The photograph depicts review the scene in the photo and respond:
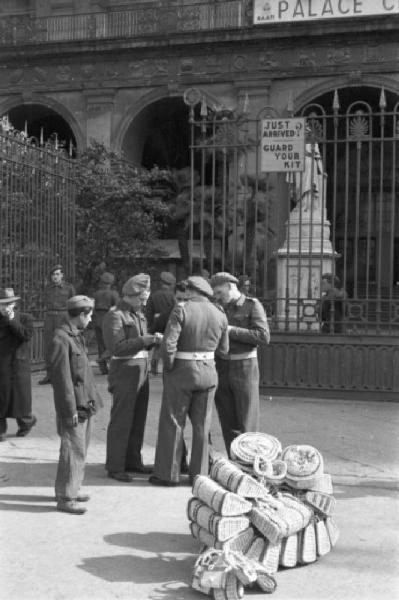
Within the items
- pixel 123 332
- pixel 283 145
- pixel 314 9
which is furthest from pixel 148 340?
pixel 314 9

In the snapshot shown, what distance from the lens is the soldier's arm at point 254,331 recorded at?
22.1 ft

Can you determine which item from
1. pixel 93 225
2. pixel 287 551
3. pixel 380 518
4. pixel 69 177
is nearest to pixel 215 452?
pixel 380 518

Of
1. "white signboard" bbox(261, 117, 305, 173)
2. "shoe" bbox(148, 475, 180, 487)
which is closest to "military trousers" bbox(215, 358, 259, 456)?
"shoe" bbox(148, 475, 180, 487)

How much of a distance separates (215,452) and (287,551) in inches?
120

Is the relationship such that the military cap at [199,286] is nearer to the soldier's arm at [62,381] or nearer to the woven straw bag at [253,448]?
the soldier's arm at [62,381]

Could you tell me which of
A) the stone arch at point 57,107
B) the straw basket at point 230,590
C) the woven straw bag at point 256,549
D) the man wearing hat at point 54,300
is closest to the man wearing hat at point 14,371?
the man wearing hat at point 54,300

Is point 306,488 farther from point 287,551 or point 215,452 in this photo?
point 215,452

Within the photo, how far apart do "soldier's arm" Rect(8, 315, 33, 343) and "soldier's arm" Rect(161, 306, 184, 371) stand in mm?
2269

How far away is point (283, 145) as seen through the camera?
33.6ft

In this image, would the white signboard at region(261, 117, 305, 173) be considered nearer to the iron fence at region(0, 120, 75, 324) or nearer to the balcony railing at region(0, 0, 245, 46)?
the iron fence at region(0, 120, 75, 324)

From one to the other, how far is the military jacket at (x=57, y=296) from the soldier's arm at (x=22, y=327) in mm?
3161

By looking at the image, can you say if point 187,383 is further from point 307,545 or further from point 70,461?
point 307,545

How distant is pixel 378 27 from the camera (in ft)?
67.8

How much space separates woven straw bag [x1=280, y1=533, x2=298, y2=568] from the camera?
14.6 feet
